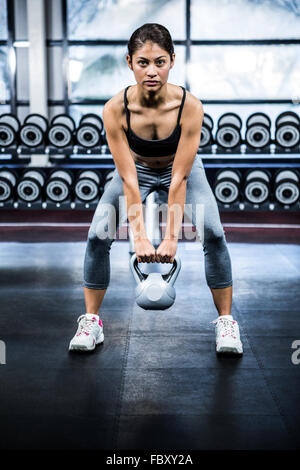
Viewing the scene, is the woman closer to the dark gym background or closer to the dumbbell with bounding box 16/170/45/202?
the dark gym background

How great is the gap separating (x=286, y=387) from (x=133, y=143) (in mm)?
1036

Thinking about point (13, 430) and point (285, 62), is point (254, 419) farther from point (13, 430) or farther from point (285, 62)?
point (285, 62)

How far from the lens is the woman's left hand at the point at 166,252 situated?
5.45ft

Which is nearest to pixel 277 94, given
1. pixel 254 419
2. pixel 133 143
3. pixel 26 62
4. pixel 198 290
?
pixel 26 62

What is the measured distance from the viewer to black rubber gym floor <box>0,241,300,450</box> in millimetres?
1367

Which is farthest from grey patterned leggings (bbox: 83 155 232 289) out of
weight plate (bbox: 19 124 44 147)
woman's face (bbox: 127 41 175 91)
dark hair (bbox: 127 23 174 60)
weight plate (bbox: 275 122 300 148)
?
weight plate (bbox: 19 124 44 147)

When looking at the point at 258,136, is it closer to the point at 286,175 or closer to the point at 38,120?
the point at 286,175

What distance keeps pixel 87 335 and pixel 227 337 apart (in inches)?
22.2

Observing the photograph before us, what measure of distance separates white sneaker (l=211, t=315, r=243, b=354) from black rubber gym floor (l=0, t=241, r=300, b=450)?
4 centimetres

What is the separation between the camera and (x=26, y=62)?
6.60m

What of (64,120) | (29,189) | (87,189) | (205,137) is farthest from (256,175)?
(29,189)

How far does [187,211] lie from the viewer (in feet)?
6.26

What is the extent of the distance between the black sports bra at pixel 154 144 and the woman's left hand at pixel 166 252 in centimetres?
38
